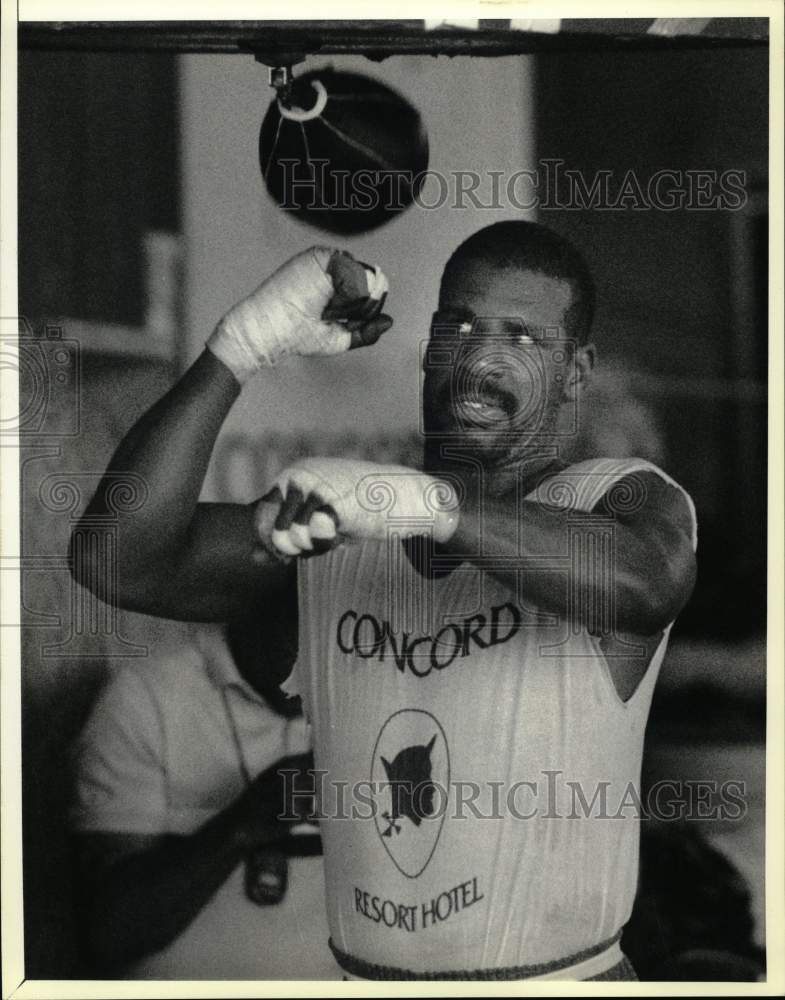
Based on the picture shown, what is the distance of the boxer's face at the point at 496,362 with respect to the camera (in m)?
1.61

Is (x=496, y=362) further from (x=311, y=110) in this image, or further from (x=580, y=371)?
(x=311, y=110)

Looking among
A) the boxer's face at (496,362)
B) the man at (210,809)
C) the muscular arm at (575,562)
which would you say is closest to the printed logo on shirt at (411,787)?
the man at (210,809)

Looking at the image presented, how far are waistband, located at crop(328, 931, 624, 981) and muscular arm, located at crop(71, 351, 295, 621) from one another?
1.88ft

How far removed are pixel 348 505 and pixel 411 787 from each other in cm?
44

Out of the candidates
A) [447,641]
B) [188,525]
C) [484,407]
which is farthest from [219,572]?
[484,407]

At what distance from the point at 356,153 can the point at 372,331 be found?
0.28 meters

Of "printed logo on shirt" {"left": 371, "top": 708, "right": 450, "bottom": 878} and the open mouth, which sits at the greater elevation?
the open mouth

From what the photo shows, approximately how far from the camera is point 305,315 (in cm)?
161

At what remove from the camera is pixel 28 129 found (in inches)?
64.4

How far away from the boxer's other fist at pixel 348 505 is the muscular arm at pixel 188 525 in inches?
1.7

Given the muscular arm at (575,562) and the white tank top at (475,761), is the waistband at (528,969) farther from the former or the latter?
the muscular arm at (575,562)

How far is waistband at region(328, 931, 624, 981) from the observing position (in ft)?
5.28

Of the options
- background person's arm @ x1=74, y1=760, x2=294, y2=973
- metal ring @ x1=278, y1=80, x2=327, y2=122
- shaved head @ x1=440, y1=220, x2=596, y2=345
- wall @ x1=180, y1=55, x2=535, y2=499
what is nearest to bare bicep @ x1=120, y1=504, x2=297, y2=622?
wall @ x1=180, y1=55, x2=535, y2=499

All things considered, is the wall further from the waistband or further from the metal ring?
the waistband
